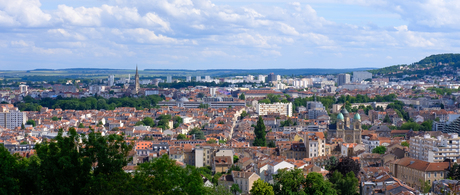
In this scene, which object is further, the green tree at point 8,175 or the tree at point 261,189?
the tree at point 261,189

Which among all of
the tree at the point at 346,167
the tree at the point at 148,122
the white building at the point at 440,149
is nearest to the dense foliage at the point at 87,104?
the tree at the point at 148,122

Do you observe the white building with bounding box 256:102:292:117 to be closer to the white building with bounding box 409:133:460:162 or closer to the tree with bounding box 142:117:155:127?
the tree with bounding box 142:117:155:127

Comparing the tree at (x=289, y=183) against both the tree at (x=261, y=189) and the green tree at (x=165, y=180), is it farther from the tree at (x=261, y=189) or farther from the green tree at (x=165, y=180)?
the green tree at (x=165, y=180)

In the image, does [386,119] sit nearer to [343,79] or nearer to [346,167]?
[346,167]

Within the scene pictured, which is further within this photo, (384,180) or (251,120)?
(251,120)

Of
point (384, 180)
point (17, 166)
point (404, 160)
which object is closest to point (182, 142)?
point (404, 160)

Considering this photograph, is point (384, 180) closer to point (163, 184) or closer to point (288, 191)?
point (288, 191)
